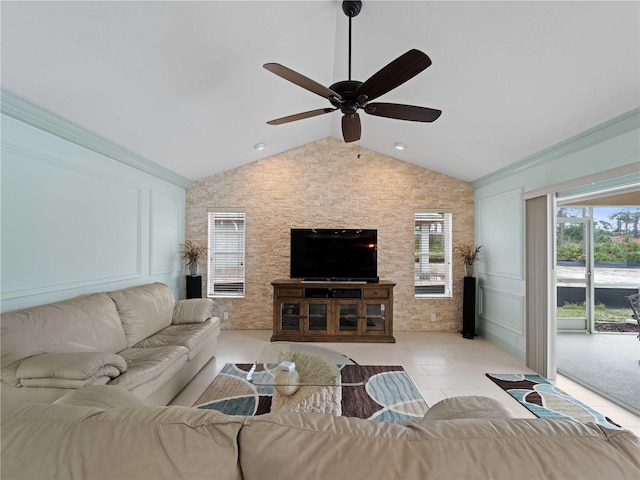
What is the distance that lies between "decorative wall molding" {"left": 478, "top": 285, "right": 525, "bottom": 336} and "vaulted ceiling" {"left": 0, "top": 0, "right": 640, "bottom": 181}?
1.93 metres

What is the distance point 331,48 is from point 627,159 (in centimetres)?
276

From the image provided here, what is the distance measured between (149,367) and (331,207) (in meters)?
3.64

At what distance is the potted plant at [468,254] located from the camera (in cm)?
502

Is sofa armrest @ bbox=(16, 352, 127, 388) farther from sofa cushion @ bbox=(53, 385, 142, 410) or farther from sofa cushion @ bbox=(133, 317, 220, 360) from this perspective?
sofa cushion @ bbox=(133, 317, 220, 360)

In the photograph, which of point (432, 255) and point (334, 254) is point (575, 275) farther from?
point (334, 254)

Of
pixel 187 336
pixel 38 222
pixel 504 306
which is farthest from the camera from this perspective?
pixel 504 306

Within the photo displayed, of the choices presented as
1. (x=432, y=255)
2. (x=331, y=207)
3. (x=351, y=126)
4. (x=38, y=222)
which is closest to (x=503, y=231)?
(x=432, y=255)

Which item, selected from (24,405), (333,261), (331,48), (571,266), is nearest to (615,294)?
(571,266)

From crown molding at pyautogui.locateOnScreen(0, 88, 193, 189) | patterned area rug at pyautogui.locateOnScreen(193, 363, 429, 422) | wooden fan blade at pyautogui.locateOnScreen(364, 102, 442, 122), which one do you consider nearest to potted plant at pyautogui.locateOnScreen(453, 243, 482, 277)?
patterned area rug at pyautogui.locateOnScreen(193, 363, 429, 422)

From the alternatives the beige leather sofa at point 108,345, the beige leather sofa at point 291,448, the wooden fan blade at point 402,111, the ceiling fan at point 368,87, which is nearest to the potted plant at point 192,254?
the beige leather sofa at point 108,345

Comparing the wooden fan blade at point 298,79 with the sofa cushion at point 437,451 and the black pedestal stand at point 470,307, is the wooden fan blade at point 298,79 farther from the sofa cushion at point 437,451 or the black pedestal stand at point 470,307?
the black pedestal stand at point 470,307

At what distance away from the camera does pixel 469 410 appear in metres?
1.37

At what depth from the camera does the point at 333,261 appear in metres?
5.02

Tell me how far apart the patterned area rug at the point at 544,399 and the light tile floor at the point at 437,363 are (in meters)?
0.09
